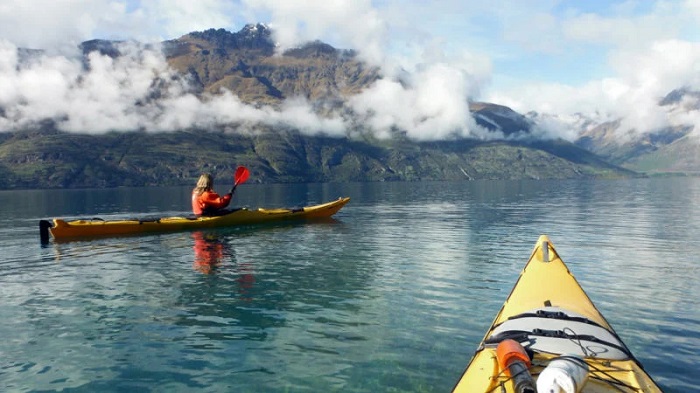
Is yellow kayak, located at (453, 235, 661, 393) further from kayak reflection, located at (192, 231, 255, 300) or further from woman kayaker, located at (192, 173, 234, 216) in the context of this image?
woman kayaker, located at (192, 173, 234, 216)

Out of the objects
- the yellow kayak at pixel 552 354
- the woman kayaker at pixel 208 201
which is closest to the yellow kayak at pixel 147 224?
the woman kayaker at pixel 208 201

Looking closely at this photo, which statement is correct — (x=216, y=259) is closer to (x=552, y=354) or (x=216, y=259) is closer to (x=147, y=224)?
(x=147, y=224)

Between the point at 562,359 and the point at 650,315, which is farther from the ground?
the point at 562,359

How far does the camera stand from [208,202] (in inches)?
1609

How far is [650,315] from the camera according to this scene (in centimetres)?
1628

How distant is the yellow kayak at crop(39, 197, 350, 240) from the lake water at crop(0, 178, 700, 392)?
1702 millimetres

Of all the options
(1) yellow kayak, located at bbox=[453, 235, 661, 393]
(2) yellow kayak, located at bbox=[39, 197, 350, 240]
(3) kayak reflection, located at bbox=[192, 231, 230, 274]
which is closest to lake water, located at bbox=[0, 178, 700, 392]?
(3) kayak reflection, located at bbox=[192, 231, 230, 274]

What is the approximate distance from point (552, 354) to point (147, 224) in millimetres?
37133

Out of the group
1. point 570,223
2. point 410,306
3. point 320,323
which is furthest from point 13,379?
point 570,223

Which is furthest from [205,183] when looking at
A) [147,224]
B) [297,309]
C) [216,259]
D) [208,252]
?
[297,309]

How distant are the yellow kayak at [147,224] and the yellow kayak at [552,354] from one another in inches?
1298

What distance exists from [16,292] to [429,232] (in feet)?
95.2

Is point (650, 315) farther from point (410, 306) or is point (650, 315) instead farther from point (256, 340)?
point (256, 340)

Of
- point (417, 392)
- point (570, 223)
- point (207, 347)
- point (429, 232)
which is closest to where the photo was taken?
point (417, 392)
